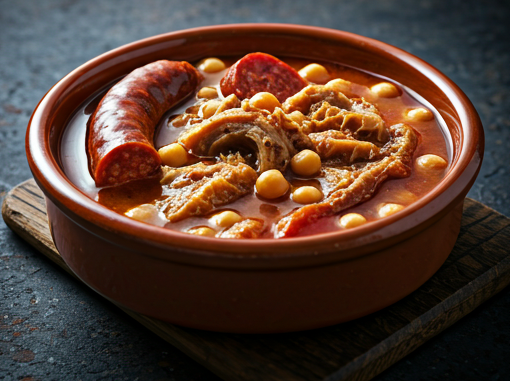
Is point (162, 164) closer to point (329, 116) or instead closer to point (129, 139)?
point (129, 139)

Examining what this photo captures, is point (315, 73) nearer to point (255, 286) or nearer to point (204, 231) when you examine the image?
point (204, 231)

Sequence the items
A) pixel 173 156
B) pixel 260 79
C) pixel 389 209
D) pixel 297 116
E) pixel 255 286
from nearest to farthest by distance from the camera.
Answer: pixel 255 286 → pixel 389 209 → pixel 173 156 → pixel 297 116 → pixel 260 79

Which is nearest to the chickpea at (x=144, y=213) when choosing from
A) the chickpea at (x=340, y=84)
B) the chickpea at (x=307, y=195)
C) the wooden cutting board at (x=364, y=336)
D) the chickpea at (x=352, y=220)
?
the wooden cutting board at (x=364, y=336)

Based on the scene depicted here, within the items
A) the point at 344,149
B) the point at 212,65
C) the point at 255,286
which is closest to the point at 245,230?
the point at 255,286

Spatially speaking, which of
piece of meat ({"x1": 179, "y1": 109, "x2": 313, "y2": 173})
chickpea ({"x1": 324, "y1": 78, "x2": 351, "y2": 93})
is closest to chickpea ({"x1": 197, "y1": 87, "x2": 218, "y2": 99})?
piece of meat ({"x1": 179, "y1": 109, "x2": 313, "y2": 173})

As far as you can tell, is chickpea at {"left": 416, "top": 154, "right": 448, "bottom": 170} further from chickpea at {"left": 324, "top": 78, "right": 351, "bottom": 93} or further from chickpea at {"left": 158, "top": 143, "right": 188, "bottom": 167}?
chickpea at {"left": 158, "top": 143, "right": 188, "bottom": 167}

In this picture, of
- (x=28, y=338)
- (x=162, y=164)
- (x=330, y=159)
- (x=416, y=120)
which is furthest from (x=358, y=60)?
(x=28, y=338)
